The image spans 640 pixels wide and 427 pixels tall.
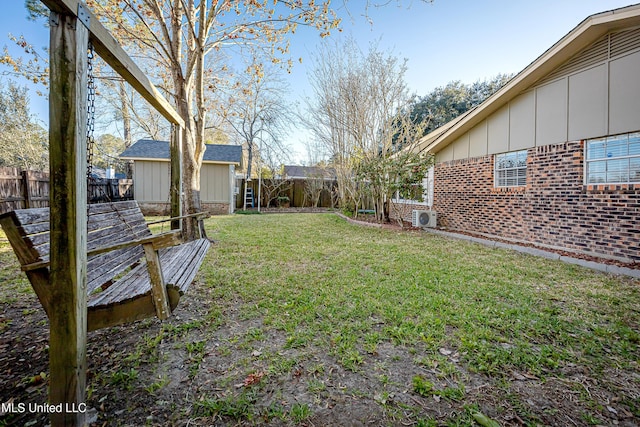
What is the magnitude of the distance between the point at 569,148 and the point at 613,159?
2.43 ft

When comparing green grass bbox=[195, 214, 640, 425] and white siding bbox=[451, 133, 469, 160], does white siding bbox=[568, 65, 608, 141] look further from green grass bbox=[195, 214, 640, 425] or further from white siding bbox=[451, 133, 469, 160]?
white siding bbox=[451, 133, 469, 160]

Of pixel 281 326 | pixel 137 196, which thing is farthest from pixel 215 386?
pixel 137 196

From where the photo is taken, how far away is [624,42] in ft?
15.9

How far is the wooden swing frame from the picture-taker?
4.60 ft

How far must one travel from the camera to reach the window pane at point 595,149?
522 centimetres

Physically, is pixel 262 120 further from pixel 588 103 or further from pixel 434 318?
pixel 434 318

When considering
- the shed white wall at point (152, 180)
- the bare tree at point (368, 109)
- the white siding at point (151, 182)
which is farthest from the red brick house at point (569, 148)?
the white siding at point (151, 182)

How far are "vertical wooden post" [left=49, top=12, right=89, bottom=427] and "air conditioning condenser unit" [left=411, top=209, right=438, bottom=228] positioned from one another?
8.49m

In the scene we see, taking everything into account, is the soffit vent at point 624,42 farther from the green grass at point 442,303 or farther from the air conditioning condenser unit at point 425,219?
the air conditioning condenser unit at point 425,219

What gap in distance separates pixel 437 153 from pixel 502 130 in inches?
98.1

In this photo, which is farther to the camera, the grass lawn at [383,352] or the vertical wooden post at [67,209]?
the grass lawn at [383,352]

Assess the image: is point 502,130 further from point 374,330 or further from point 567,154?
point 374,330

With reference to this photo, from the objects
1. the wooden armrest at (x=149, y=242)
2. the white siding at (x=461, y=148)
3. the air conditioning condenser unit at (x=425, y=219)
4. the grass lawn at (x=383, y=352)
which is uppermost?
the white siding at (x=461, y=148)

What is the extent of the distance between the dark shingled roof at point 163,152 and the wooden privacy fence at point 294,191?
267cm
